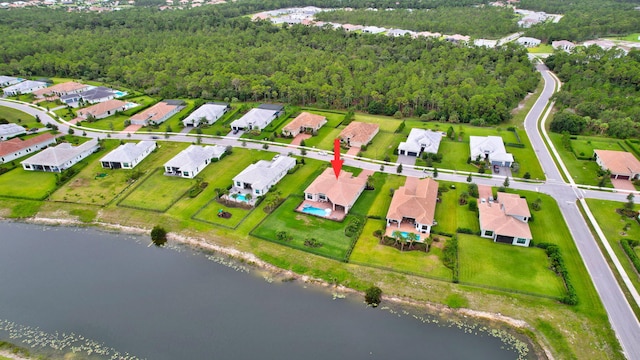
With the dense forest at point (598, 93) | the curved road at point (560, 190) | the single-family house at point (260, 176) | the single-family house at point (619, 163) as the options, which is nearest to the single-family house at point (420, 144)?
the curved road at point (560, 190)

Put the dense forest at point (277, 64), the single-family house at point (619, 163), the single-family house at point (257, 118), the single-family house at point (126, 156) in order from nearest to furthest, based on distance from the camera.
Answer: the single-family house at point (619, 163), the single-family house at point (126, 156), the single-family house at point (257, 118), the dense forest at point (277, 64)

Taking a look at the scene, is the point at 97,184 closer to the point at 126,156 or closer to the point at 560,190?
the point at 126,156

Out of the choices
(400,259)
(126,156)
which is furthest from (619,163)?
(126,156)

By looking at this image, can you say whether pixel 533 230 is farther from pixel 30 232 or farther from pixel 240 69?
pixel 240 69

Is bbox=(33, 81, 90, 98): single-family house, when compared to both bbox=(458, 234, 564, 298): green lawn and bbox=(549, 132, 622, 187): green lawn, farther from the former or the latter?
bbox=(549, 132, 622, 187): green lawn

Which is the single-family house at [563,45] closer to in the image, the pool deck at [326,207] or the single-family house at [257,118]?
the single-family house at [257,118]

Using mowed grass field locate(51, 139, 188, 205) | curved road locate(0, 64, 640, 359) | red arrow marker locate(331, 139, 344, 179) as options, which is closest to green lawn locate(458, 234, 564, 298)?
curved road locate(0, 64, 640, 359)
